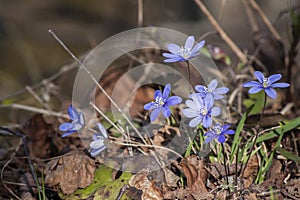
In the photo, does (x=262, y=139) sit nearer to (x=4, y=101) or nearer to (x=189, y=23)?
(x=4, y=101)

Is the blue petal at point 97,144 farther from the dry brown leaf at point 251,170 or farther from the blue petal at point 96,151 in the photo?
the dry brown leaf at point 251,170

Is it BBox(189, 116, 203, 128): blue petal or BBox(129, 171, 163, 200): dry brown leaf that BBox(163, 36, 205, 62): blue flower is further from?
BBox(129, 171, 163, 200): dry brown leaf

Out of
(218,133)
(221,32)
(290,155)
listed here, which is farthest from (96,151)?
(221,32)

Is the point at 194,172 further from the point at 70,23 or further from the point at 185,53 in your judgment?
the point at 70,23

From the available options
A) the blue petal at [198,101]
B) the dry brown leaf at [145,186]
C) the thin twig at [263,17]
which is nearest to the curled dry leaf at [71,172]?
the dry brown leaf at [145,186]

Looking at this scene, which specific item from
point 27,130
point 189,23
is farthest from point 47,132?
point 189,23
